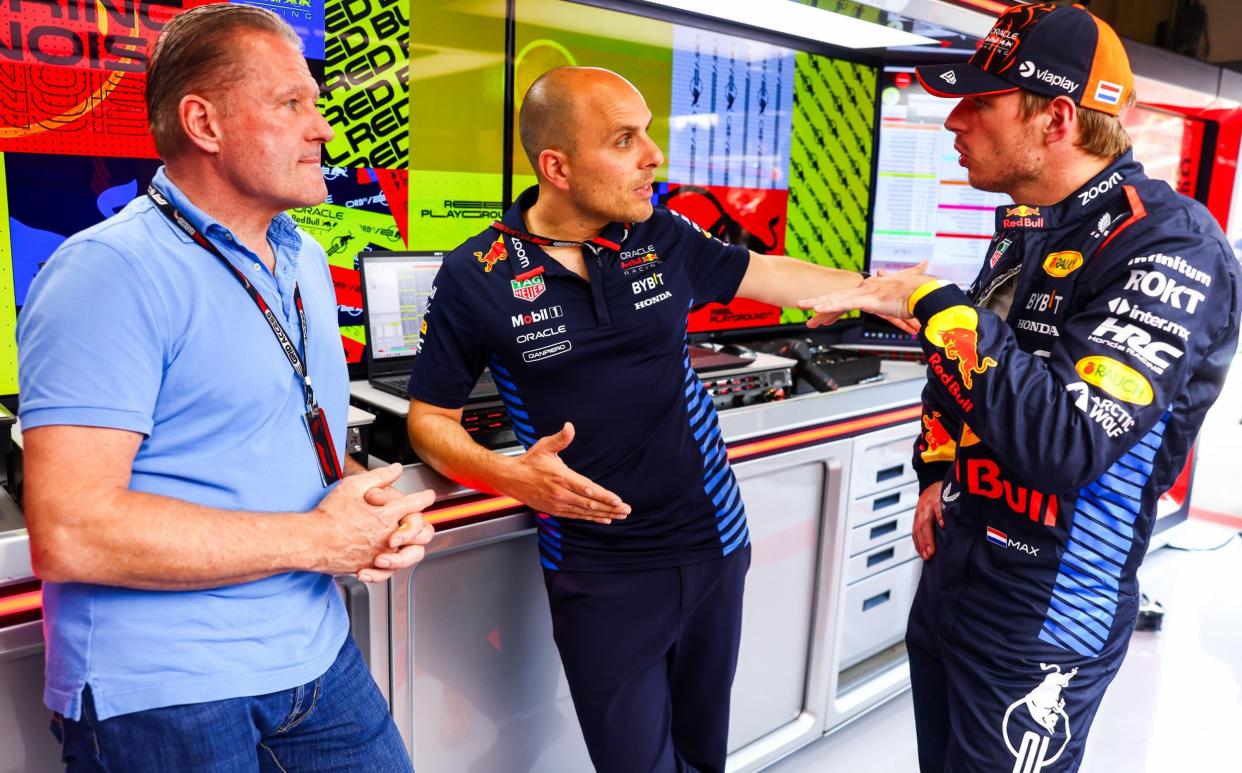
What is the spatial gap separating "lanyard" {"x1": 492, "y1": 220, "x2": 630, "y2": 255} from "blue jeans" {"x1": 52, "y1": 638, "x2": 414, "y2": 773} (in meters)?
0.79

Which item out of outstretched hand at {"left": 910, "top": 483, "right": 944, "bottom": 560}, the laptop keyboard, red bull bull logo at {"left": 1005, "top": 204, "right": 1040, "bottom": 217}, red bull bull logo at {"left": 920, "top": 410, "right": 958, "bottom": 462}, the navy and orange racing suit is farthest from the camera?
the laptop keyboard

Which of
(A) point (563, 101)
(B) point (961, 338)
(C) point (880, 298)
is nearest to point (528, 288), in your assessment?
(A) point (563, 101)

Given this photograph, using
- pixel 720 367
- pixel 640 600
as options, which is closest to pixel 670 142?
pixel 720 367

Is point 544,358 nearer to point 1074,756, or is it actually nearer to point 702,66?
point 1074,756

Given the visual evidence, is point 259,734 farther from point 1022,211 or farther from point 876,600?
point 876,600

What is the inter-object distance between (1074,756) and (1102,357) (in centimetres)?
69

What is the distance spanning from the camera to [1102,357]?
1.31m

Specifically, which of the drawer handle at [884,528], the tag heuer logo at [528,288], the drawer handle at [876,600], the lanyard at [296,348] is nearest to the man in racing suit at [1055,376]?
the tag heuer logo at [528,288]

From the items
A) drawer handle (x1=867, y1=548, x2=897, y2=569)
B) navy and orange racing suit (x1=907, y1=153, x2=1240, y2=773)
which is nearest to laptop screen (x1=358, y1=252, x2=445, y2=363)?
navy and orange racing suit (x1=907, y1=153, x2=1240, y2=773)

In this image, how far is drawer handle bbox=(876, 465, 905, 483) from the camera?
9.59 feet

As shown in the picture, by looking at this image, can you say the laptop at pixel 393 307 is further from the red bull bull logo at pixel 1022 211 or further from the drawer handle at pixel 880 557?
the drawer handle at pixel 880 557

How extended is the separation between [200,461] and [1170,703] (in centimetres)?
322

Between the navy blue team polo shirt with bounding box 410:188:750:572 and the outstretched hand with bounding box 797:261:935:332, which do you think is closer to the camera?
the outstretched hand with bounding box 797:261:935:332

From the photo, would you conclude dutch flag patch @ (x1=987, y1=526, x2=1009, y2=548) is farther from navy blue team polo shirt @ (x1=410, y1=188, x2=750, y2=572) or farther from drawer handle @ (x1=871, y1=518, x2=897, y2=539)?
drawer handle @ (x1=871, y1=518, x2=897, y2=539)
